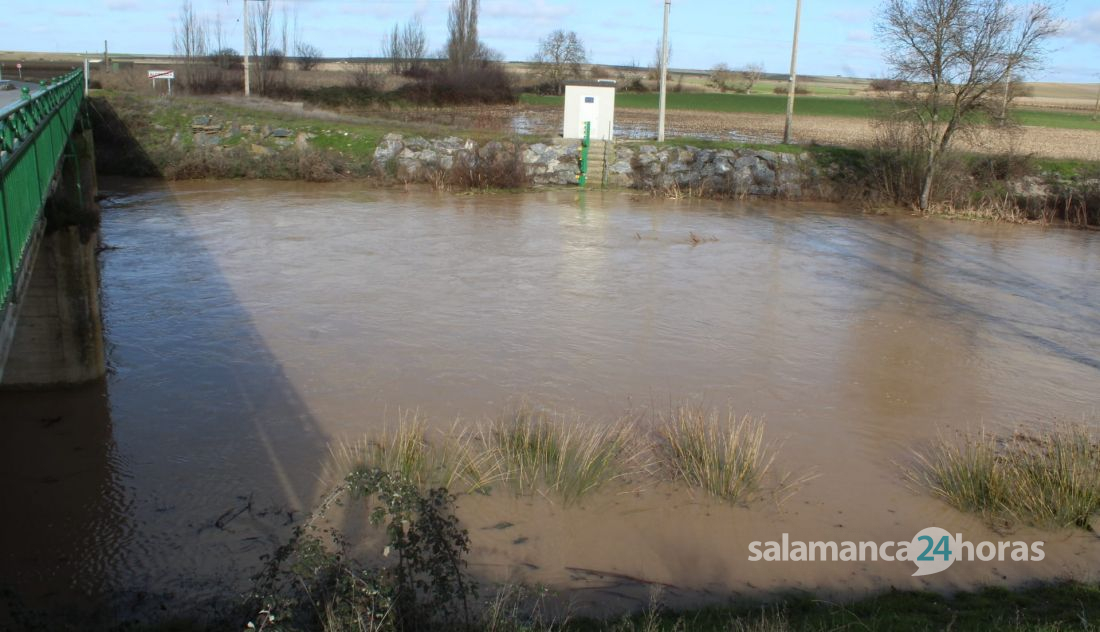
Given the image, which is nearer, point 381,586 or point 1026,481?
point 381,586

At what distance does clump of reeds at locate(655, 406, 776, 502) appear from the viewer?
8289 mm

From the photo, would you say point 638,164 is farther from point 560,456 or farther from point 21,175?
point 21,175

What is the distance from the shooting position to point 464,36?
60562 mm

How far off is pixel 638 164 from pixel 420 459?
74.5ft

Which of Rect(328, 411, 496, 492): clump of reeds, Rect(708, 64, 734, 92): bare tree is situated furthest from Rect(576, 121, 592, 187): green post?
Rect(708, 64, 734, 92): bare tree

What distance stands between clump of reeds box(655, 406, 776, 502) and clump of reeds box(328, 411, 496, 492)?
173 cm

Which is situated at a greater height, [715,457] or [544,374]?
[715,457]

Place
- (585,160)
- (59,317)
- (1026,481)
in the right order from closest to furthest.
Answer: (1026,481), (59,317), (585,160)

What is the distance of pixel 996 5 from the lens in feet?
78.1

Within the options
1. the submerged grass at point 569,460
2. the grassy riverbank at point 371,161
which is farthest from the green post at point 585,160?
the submerged grass at point 569,460

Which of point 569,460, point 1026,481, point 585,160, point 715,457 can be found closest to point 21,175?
point 569,460

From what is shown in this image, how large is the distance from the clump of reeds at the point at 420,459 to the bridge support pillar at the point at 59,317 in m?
4.00

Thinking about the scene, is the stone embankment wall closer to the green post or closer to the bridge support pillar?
the green post

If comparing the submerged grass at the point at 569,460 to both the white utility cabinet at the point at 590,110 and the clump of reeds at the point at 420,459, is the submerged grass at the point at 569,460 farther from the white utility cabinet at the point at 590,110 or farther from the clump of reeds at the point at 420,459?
the white utility cabinet at the point at 590,110
